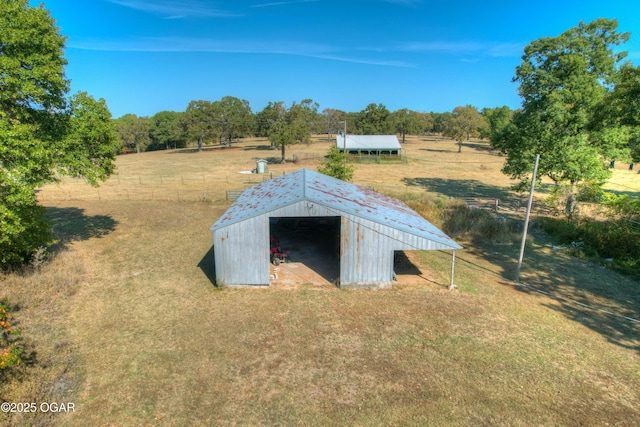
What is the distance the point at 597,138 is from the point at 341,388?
2644 cm

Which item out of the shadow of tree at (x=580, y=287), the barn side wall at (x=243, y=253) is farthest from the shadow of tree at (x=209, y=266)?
the shadow of tree at (x=580, y=287)

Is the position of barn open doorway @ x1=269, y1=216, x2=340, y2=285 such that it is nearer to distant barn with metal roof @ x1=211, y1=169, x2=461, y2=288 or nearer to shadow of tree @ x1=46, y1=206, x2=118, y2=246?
distant barn with metal roof @ x1=211, y1=169, x2=461, y2=288

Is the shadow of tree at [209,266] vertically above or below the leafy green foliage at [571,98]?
below

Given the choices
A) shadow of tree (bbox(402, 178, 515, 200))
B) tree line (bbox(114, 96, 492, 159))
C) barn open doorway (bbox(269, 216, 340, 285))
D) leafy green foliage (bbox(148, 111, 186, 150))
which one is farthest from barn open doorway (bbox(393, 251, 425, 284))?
leafy green foliage (bbox(148, 111, 186, 150))

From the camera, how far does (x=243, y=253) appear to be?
14.9m

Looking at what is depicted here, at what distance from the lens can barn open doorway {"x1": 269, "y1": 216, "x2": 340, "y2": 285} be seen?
645 inches

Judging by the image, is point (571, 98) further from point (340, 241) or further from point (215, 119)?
point (215, 119)

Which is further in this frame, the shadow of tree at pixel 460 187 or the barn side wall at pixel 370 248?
the shadow of tree at pixel 460 187

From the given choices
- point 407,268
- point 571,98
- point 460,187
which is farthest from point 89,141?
point 460,187

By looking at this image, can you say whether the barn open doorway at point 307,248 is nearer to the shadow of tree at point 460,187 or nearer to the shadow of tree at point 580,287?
the shadow of tree at point 580,287

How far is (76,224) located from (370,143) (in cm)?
4568

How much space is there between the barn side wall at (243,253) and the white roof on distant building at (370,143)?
148 feet

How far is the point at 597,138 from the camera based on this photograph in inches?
984

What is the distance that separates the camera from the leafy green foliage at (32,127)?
13391 mm
